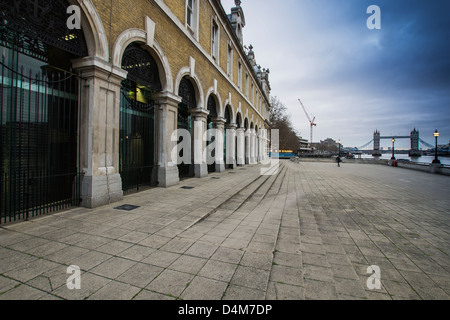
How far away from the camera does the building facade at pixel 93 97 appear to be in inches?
173

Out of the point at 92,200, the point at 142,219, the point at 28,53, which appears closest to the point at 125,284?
the point at 142,219

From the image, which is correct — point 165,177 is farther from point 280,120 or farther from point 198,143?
point 280,120

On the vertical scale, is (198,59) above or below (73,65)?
above

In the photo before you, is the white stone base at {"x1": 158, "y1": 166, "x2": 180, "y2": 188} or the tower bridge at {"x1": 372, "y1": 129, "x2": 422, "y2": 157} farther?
the tower bridge at {"x1": 372, "y1": 129, "x2": 422, "y2": 157}

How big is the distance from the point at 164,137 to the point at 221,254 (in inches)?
245

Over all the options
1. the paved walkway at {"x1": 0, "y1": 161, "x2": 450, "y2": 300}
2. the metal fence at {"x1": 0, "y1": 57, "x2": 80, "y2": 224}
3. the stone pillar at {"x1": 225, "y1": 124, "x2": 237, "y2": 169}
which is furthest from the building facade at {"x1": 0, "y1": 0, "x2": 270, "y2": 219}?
the stone pillar at {"x1": 225, "y1": 124, "x2": 237, "y2": 169}

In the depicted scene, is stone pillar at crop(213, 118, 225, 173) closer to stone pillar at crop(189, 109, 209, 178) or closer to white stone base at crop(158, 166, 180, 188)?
stone pillar at crop(189, 109, 209, 178)

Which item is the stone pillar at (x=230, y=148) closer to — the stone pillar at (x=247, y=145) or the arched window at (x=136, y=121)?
the stone pillar at (x=247, y=145)

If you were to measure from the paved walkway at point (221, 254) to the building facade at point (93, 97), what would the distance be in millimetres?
1197

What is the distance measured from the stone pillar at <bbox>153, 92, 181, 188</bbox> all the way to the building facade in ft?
0.14

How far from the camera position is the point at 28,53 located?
16.3 feet

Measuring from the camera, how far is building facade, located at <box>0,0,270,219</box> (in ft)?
14.4
